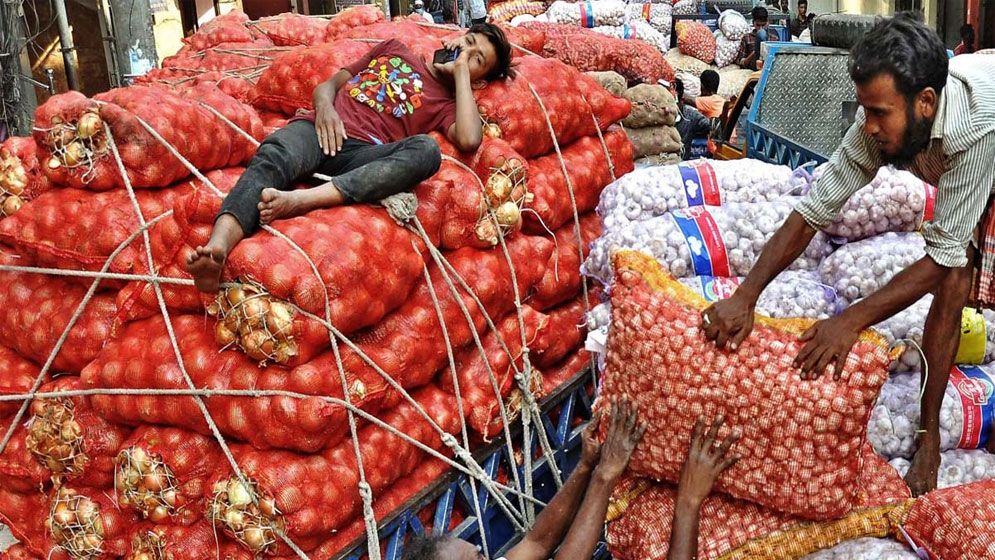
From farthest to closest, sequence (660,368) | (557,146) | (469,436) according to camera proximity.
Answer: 1. (557,146)
2. (469,436)
3. (660,368)

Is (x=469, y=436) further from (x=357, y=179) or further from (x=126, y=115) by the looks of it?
(x=126, y=115)

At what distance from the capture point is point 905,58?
2.28 meters

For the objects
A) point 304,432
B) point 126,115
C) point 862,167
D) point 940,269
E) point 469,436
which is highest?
point 126,115

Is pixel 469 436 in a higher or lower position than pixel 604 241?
lower

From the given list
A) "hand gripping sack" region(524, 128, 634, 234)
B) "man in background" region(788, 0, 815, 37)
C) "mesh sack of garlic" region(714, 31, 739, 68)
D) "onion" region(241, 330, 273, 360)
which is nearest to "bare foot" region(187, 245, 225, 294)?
"onion" region(241, 330, 273, 360)

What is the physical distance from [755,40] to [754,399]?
10.0 m

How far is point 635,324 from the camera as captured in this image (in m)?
2.68

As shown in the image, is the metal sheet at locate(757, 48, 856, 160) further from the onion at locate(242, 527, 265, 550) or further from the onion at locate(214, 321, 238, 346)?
the onion at locate(242, 527, 265, 550)

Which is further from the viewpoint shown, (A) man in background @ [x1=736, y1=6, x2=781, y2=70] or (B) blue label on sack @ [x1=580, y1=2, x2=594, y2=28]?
(A) man in background @ [x1=736, y1=6, x2=781, y2=70]

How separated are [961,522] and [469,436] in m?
1.47

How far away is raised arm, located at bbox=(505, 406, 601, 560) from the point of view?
106 inches

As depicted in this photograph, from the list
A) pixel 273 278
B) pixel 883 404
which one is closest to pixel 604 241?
pixel 883 404

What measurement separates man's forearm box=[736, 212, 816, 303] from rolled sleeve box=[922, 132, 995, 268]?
370 millimetres

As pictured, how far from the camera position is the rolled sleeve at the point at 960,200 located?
2.38 metres
